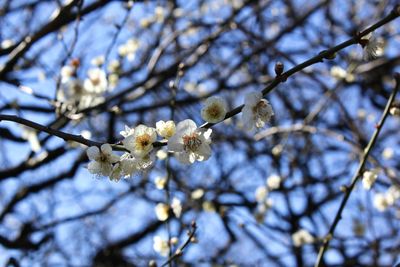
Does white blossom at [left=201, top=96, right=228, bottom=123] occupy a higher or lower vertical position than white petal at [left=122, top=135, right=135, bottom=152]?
higher

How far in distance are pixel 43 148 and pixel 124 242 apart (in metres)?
2.98

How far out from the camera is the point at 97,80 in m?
3.95

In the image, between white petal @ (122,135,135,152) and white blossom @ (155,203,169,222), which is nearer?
white petal @ (122,135,135,152)

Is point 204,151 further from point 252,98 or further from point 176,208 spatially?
point 176,208

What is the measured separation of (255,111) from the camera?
1.87m

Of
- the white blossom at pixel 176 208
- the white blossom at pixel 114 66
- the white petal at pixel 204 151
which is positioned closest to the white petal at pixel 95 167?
the white petal at pixel 204 151

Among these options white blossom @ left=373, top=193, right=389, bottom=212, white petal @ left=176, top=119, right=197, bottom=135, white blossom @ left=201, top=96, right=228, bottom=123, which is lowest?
white petal @ left=176, top=119, right=197, bottom=135

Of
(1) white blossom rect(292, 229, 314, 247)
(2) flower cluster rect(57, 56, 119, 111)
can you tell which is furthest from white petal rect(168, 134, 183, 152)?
(1) white blossom rect(292, 229, 314, 247)

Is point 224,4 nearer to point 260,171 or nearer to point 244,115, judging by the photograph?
point 260,171

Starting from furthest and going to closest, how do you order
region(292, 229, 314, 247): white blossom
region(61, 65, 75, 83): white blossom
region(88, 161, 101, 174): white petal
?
region(292, 229, 314, 247): white blossom < region(61, 65, 75, 83): white blossom < region(88, 161, 101, 174): white petal

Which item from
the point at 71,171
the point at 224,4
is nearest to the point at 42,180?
the point at 71,171

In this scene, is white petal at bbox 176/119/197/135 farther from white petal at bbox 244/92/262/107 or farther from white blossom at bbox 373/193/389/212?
white blossom at bbox 373/193/389/212

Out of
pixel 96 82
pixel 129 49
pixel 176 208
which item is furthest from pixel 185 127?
pixel 129 49

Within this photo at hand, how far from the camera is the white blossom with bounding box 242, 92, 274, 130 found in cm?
177
